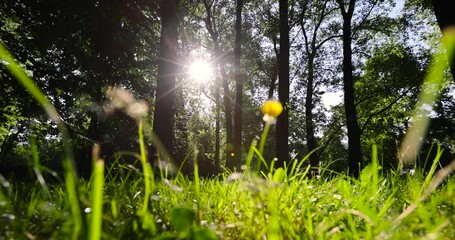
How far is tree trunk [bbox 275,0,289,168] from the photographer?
1109cm

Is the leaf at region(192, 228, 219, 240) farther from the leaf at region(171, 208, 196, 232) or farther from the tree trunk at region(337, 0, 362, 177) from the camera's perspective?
the tree trunk at region(337, 0, 362, 177)

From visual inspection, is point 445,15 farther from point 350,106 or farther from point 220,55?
point 220,55

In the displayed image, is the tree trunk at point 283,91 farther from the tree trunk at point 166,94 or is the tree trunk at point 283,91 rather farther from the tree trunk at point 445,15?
the tree trunk at point 445,15

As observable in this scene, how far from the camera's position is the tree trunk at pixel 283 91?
36.4ft

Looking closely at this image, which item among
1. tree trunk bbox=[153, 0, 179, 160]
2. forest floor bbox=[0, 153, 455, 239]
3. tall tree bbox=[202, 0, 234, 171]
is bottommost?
forest floor bbox=[0, 153, 455, 239]

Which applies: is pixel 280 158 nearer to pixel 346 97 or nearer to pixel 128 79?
pixel 346 97

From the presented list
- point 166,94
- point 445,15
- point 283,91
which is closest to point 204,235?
point 445,15

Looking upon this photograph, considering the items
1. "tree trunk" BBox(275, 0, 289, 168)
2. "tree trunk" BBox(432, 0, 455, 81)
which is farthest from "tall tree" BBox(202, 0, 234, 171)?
"tree trunk" BBox(432, 0, 455, 81)

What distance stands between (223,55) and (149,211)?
26.8m

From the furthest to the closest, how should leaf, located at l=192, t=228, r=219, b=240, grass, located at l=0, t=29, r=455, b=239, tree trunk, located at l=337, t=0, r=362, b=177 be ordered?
tree trunk, located at l=337, t=0, r=362, b=177 → grass, located at l=0, t=29, r=455, b=239 → leaf, located at l=192, t=228, r=219, b=240

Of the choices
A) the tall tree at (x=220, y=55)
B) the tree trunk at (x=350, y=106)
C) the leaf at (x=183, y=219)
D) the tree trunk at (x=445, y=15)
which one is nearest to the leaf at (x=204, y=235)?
the leaf at (x=183, y=219)

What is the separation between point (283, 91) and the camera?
11.7m

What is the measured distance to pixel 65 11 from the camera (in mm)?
7062

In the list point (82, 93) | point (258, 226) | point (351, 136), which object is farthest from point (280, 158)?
point (258, 226)
